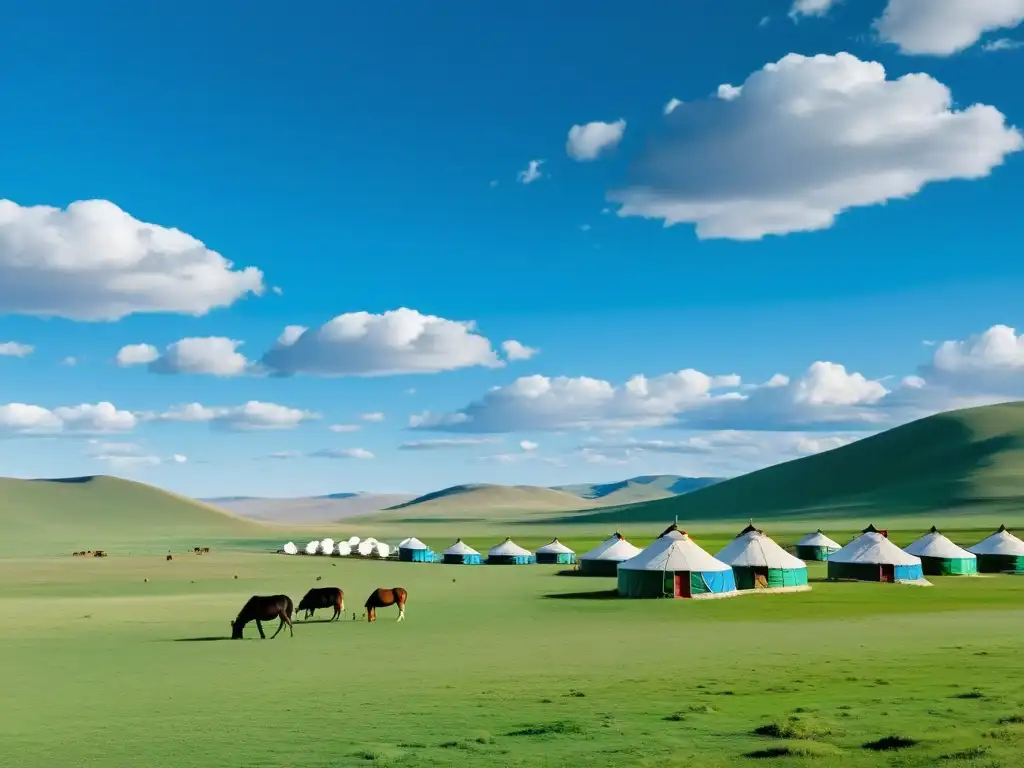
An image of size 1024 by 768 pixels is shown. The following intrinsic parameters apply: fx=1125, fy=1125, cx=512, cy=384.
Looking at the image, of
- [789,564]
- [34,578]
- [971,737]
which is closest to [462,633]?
[971,737]

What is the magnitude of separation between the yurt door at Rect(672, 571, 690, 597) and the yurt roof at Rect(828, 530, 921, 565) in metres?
16.5

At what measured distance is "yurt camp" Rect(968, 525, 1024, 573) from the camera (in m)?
71.9

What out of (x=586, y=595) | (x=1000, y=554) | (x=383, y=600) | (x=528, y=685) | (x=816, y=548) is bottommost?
(x=528, y=685)

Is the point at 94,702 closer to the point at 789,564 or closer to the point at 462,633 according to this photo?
the point at 462,633

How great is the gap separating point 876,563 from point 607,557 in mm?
16272

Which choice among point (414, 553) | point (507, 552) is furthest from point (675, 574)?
point (414, 553)

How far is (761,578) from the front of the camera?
5331cm

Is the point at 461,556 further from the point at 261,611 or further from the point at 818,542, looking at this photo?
the point at 261,611

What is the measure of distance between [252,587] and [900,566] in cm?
3429

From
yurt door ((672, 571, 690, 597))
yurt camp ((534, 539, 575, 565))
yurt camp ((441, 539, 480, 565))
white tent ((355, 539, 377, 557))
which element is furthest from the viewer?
white tent ((355, 539, 377, 557))

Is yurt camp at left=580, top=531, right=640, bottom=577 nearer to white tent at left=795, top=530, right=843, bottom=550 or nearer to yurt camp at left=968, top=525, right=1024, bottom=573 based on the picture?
white tent at left=795, top=530, right=843, bottom=550

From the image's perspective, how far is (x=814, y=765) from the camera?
15.0m

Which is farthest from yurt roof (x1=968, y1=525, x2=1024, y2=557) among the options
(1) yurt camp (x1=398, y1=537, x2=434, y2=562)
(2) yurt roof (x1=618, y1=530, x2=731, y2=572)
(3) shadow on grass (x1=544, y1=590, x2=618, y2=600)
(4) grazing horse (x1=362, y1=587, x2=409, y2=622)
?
(4) grazing horse (x1=362, y1=587, x2=409, y2=622)

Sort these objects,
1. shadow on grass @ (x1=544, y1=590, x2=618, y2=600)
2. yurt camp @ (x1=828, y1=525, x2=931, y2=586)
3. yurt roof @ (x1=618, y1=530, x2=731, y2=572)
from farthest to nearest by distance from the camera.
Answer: yurt camp @ (x1=828, y1=525, x2=931, y2=586) < shadow on grass @ (x1=544, y1=590, x2=618, y2=600) < yurt roof @ (x1=618, y1=530, x2=731, y2=572)
